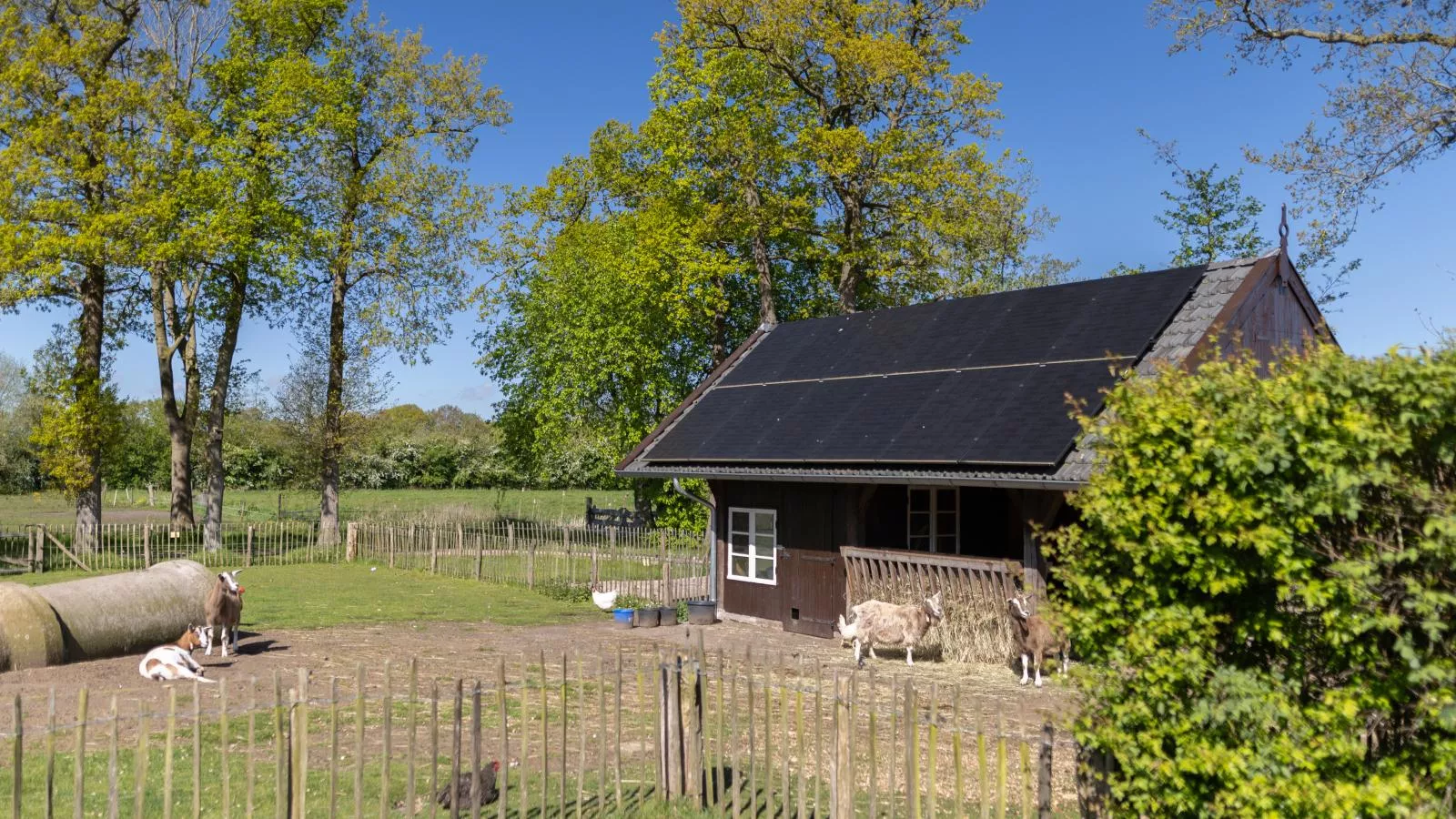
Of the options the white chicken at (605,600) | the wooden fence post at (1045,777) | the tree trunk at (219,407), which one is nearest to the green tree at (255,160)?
the tree trunk at (219,407)

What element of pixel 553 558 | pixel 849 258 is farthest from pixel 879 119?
pixel 553 558

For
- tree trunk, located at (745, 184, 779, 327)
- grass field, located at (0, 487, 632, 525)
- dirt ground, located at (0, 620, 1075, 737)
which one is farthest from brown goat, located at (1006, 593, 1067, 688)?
grass field, located at (0, 487, 632, 525)

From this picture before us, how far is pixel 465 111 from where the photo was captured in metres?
38.4

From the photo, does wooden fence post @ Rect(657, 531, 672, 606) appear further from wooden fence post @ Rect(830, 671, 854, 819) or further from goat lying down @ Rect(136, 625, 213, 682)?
wooden fence post @ Rect(830, 671, 854, 819)

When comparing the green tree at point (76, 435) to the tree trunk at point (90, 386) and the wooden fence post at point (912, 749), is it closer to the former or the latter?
the tree trunk at point (90, 386)

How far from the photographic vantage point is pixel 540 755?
10.4 meters

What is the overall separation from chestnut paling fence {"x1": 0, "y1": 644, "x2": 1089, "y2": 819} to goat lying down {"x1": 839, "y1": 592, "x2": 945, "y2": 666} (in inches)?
89.1

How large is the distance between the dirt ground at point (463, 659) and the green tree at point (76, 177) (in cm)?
1623

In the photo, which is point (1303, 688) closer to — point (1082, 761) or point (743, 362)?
point (1082, 761)

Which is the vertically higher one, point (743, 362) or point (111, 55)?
point (111, 55)

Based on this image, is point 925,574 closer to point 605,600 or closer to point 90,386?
point 605,600

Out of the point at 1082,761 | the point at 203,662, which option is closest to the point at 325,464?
the point at 203,662

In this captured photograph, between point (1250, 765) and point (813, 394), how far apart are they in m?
15.1

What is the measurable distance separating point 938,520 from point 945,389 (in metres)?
2.79
